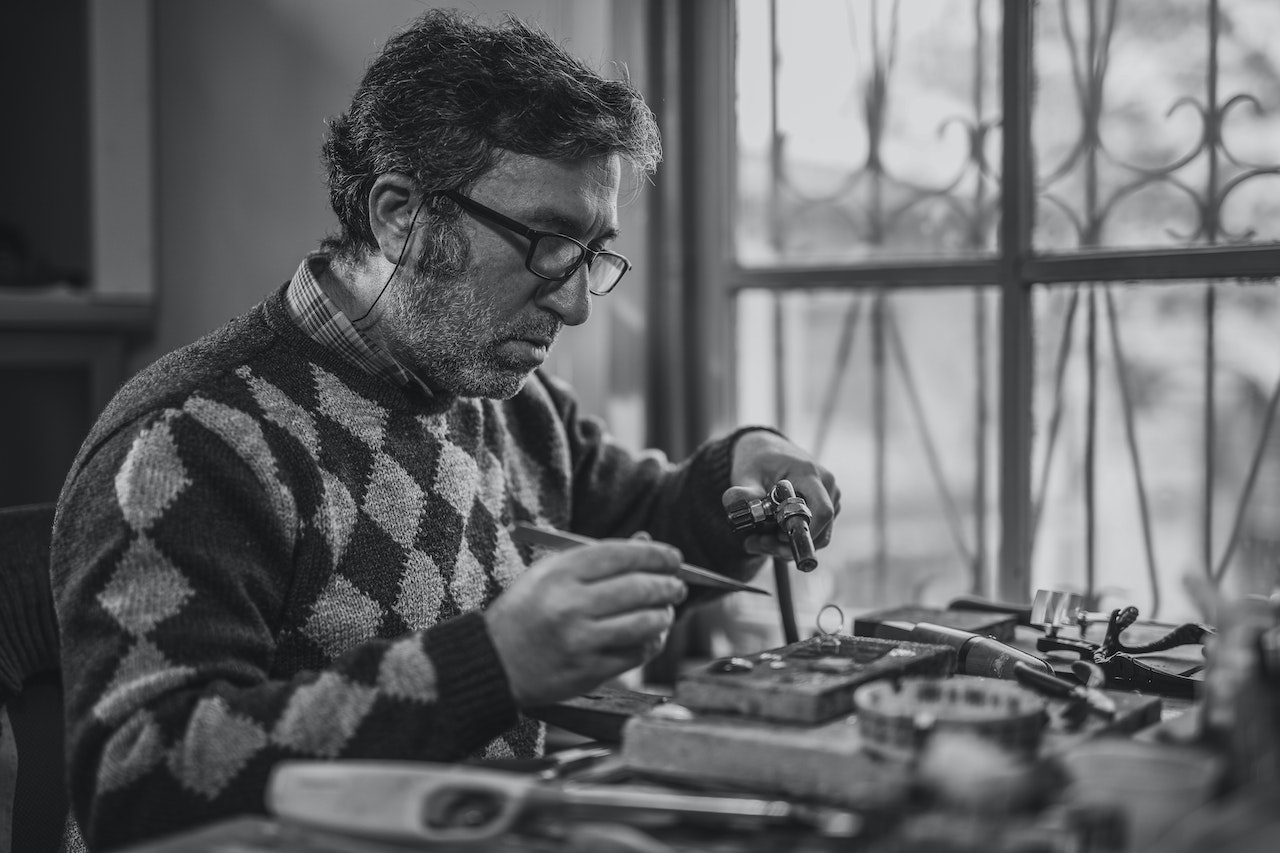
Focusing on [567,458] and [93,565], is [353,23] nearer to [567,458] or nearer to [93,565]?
[567,458]

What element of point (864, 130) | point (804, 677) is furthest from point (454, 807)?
point (864, 130)

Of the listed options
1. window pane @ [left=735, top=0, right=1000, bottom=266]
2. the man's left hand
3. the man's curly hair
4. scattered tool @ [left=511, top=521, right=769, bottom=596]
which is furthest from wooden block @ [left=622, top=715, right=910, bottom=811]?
window pane @ [left=735, top=0, right=1000, bottom=266]

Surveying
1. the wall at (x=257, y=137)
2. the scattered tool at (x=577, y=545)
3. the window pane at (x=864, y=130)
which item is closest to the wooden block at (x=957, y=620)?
the scattered tool at (x=577, y=545)

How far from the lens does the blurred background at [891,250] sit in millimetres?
1842

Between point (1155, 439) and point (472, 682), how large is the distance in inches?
50.4

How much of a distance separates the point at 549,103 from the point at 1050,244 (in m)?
0.90

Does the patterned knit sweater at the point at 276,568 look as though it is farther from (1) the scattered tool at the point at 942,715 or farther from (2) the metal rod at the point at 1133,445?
(2) the metal rod at the point at 1133,445

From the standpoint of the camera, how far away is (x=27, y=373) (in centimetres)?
279

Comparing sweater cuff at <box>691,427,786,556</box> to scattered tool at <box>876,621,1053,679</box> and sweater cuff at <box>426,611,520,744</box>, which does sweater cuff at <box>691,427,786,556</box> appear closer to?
scattered tool at <box>876,621,1053,679</box>

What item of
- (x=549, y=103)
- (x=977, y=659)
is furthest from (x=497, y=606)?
(x=549, y=103)

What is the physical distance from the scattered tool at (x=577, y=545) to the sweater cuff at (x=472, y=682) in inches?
9.8

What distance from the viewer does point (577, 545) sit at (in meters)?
1.41

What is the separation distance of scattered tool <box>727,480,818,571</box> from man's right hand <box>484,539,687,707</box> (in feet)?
1.24

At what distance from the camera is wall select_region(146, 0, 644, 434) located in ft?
7.39
